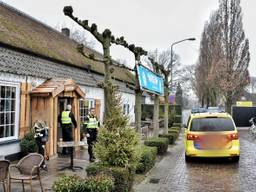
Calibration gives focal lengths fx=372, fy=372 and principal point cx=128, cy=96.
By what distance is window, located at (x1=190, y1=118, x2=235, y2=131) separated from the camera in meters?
12.8

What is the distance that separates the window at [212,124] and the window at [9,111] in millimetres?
6062

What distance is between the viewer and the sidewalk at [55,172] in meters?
8.40

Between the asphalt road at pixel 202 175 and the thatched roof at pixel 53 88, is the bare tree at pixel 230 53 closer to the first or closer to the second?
the asphalt road at pixel 202 175

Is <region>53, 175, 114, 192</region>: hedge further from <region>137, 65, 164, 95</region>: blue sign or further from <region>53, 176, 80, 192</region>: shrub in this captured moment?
<region>137, 65, 164, 95</region>: blue sign

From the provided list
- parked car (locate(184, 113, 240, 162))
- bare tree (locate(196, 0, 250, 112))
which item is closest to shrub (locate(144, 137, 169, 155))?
parked car (locate(184, 113, 240, 162))

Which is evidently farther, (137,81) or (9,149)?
(9,149)

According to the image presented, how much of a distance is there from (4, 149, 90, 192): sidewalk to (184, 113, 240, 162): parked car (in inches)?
145

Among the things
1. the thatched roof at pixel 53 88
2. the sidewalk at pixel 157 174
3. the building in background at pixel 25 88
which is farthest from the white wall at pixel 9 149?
the sidewalk at pixel 157 174

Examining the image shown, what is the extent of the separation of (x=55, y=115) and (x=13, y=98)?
1639 millimetres

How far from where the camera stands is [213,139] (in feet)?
40.9

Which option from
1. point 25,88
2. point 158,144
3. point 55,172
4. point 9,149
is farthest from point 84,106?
point 55,172

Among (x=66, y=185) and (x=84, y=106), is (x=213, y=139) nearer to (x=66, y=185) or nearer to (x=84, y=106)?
(x=66, y=185)

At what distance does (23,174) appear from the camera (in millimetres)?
7645

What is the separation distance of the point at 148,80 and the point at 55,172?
4.52 m
